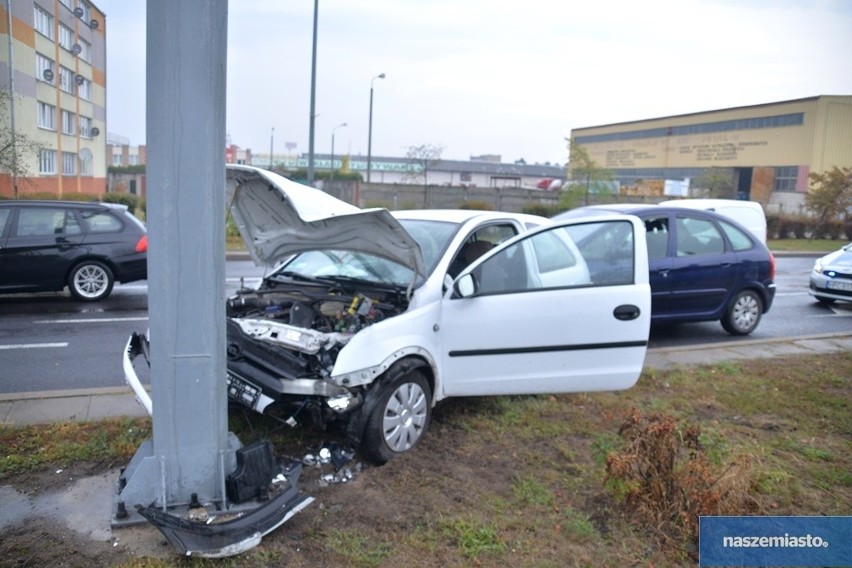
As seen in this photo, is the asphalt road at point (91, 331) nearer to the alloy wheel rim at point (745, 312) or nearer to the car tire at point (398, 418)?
the alloy wheel rim at point (745, 312)

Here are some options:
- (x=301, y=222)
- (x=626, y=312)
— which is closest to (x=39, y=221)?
(x=301, y=222)

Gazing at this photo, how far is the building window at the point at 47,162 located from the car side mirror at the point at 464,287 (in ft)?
31.2

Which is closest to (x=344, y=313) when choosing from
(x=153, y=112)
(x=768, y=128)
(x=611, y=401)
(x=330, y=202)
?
(x=330, y=202)

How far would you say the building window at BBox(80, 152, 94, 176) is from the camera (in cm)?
1431

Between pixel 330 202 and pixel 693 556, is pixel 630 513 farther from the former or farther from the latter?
pixel 330 202

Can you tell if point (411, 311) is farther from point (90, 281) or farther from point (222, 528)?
point (90, 281)

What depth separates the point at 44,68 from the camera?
424 inches

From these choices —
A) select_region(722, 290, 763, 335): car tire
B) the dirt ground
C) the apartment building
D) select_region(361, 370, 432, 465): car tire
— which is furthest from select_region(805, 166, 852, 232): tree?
select_region(361, 370, 432, 465): car tire

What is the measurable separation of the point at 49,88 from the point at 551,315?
9.58 metres

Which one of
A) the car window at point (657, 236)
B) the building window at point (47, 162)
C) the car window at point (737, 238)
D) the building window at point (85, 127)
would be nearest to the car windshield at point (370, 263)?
the car window at point (657, 236)

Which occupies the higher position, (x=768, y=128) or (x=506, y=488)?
(x=768, y=128)

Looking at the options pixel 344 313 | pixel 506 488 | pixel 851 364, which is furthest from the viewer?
pixel 851 364

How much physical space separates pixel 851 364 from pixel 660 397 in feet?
9.81

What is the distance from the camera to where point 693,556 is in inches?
142
